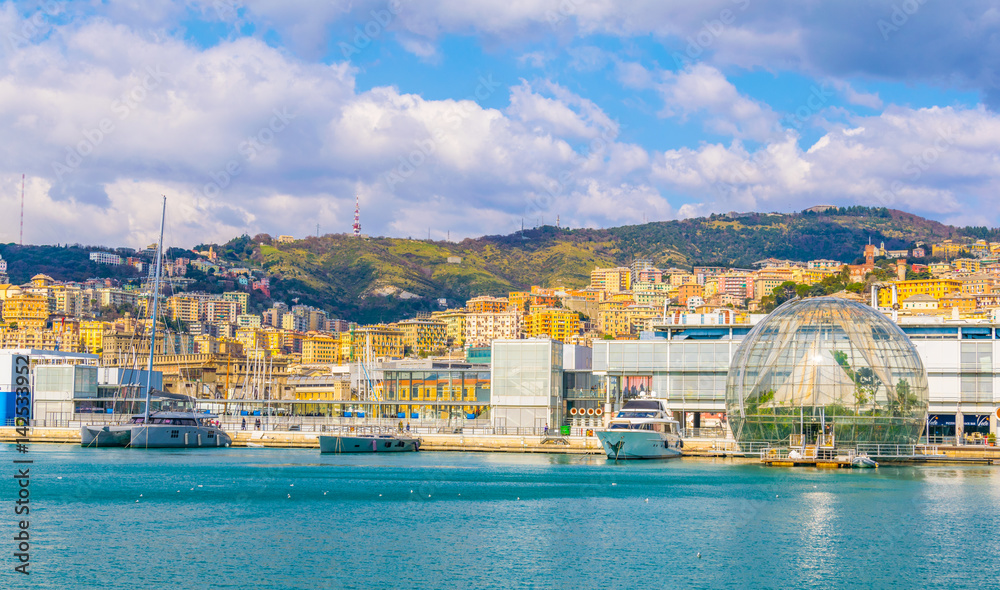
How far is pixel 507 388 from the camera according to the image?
79000 mm

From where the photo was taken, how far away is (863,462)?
5684 centimetres

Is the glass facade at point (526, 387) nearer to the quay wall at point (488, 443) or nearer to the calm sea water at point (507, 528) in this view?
the quay wall at point (488, 443)

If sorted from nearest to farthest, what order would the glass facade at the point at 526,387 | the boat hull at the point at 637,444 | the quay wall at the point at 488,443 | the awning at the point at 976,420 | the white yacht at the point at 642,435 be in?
the boat hull at the point at 637,444
the white yacht at the point at 642,435
the quay wall at the point at 488,443
the awning at the point at 976,420
the glass facade at the point at 526,387

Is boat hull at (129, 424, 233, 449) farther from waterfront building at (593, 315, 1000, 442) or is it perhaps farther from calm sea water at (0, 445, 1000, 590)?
waterfront building at (593, 315, 1000, 442)

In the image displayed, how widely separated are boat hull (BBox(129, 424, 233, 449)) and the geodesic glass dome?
38.2 metres

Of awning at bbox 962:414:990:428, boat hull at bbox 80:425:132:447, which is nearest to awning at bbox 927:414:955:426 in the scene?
awning at bbox 962:414:990:428

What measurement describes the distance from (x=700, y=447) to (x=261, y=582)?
4640cm

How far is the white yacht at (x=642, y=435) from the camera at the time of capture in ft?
211

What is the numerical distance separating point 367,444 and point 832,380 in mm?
31835

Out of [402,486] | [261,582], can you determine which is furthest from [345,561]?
[402,486]

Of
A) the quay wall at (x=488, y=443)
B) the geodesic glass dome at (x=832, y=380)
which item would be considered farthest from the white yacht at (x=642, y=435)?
the geodesic glass dome at (x=832, y=380)

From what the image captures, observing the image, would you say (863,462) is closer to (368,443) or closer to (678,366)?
(678,366)

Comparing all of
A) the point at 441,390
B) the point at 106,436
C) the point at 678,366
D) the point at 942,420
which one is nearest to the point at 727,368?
the point at 678,366

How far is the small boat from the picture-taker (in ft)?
186
